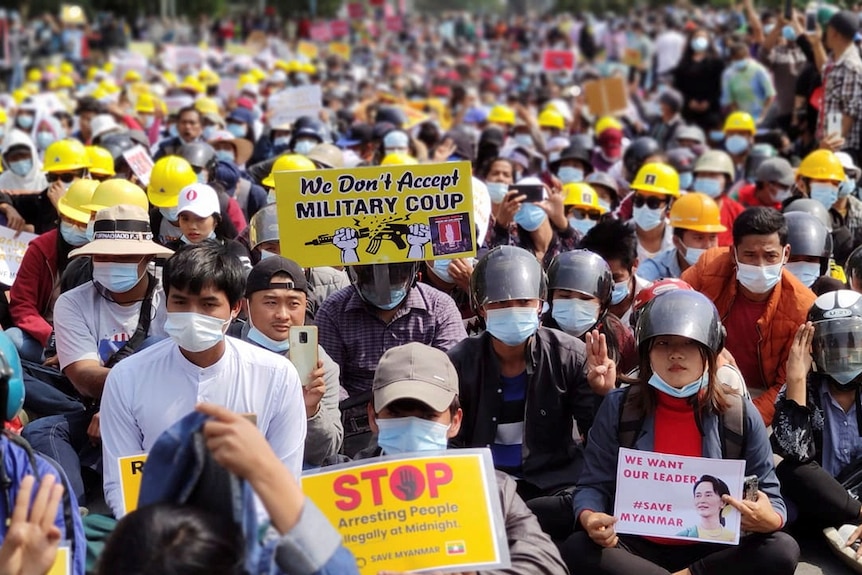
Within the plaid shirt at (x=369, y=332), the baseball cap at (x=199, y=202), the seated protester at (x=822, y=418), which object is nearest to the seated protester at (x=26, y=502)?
the plaid shirt at (x=369, y=332)

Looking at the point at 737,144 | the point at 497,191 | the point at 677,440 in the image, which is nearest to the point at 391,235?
the point at 677,440

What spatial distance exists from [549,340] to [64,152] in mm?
6247

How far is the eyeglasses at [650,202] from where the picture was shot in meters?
10.1

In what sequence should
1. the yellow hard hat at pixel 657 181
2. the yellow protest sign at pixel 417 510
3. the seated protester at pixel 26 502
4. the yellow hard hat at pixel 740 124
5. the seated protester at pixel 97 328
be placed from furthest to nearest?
the yellow hard hat at pixel 740 124 → the yellow hard hat at pixel 657 181 → the seated protester at pixel 97 328 → the yellow protest sign at pixel 417 510 → the seated protester at pixel 26 502

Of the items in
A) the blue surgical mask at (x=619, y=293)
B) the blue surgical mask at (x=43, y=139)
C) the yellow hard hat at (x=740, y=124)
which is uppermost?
the blue surgical mask at (x=619, y=293)

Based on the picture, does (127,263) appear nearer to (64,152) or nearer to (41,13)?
(64,152)

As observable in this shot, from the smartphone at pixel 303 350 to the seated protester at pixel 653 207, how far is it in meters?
4.55

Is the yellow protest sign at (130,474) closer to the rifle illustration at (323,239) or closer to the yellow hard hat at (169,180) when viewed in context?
the rifle illustration at (323,239)

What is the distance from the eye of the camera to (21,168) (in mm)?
12102

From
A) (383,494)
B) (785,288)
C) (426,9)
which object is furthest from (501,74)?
(426,9)

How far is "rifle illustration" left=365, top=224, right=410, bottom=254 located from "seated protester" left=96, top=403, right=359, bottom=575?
371 cm

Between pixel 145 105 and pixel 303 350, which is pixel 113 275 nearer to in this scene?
pixel 303 350

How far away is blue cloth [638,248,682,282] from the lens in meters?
8.70

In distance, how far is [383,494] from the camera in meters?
4.07
